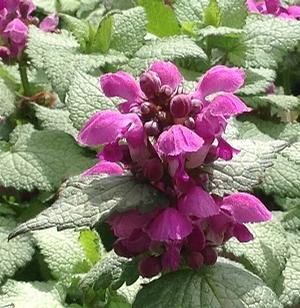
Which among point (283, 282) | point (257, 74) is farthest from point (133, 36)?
point (283, 282)

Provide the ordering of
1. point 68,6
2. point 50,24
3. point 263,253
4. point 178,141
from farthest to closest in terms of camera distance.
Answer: point 68,6 → point 50,24 → point 263,253 → point 178,141

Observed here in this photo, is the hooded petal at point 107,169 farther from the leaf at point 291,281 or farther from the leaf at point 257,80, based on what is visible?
the leaf at point 257,80

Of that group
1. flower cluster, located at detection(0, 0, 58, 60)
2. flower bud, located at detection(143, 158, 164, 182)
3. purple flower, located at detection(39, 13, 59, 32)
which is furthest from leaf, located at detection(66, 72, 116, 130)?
purple flower, located at detection(39, 13, 59, 32)

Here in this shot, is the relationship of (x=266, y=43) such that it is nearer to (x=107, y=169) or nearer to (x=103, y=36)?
(x=103, y=36)

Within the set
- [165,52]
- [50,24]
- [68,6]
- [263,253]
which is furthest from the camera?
[68,6]

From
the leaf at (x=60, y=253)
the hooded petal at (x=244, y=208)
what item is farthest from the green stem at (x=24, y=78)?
the hooded petal at (x=244, y=208)

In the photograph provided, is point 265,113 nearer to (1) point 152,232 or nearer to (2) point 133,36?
(2) point 133,36

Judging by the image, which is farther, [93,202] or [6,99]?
[6,99]

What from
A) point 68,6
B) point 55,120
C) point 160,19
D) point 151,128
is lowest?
point 68,6

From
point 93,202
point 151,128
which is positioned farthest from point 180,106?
point 93,202
